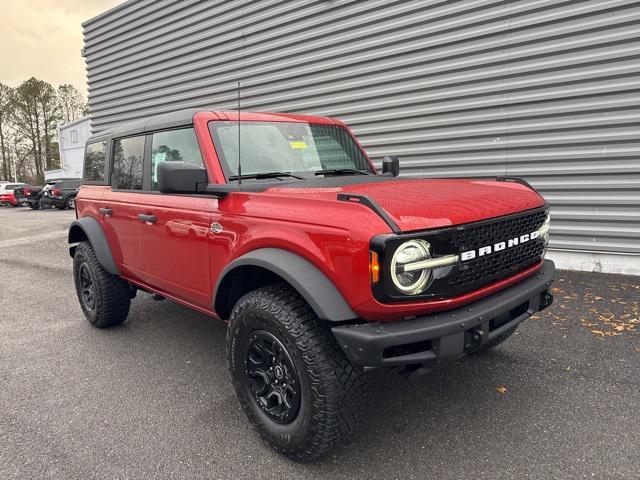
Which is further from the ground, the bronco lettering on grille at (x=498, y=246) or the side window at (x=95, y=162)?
the side window at (x=95, y=162)

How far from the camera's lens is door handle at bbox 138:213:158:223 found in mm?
3287

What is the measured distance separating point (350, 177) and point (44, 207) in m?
23.7

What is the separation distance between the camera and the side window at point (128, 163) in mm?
3633

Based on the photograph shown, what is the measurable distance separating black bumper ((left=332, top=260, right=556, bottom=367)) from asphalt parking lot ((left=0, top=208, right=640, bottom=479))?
66 cm

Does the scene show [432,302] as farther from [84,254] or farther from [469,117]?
[469,117]

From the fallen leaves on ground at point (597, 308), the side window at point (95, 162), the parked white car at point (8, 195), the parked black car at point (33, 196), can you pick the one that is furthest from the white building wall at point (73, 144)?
the fallen leaves on ground at point (597, 308)

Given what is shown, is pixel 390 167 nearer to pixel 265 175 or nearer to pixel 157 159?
pixel 265 175

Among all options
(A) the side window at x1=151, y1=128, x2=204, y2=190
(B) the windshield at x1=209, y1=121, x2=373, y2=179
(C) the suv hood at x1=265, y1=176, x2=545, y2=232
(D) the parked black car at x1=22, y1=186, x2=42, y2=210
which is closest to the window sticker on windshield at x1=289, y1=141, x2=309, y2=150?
(B) the windshield at x1=209, y1=121, x2=373, y2=179

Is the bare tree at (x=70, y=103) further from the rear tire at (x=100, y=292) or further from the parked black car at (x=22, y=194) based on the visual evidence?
the rear tire at (x=100, y=292)

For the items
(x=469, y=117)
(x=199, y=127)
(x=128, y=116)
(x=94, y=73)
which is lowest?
(x=199, y=127)

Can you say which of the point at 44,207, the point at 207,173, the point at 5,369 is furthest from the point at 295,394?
the point at 44,207

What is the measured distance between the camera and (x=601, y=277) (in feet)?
17.5

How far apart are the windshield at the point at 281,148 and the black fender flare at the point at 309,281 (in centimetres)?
82

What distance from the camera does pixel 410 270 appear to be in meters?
1.96
